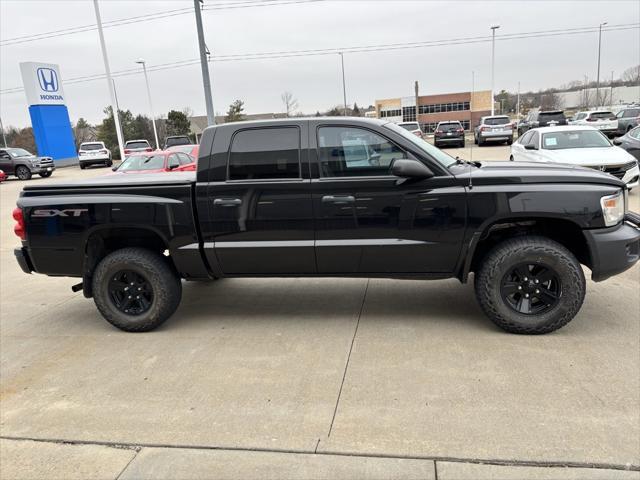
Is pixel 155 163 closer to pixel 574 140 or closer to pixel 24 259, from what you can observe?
pixel 24 259

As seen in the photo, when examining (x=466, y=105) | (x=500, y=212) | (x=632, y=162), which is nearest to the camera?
(x=500, y=212)

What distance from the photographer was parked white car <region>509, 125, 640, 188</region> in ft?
30.9

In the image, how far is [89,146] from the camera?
101ft

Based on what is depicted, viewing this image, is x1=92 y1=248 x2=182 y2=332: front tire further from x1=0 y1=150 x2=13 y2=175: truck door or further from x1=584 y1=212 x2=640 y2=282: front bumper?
x1=0 y1=150 x2=13 y2=175: truck door

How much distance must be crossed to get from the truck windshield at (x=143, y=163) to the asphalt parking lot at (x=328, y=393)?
362 inches

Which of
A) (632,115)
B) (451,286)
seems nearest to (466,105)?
(632,115)

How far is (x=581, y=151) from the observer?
32.4ft

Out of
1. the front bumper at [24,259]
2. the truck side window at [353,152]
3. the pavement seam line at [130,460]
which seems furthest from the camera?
the front bumper at [24,259]

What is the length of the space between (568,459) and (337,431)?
4.08 ft

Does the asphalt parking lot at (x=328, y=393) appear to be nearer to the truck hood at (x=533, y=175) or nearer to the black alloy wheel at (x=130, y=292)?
the black alloy wheel at (x=130, y=292)

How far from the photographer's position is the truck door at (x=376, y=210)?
396cm

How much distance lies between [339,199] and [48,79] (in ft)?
117

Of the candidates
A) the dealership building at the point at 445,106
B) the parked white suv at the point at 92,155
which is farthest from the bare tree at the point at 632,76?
the parked white suv at the point at 92,155

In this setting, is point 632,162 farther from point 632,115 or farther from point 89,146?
point 89,146
